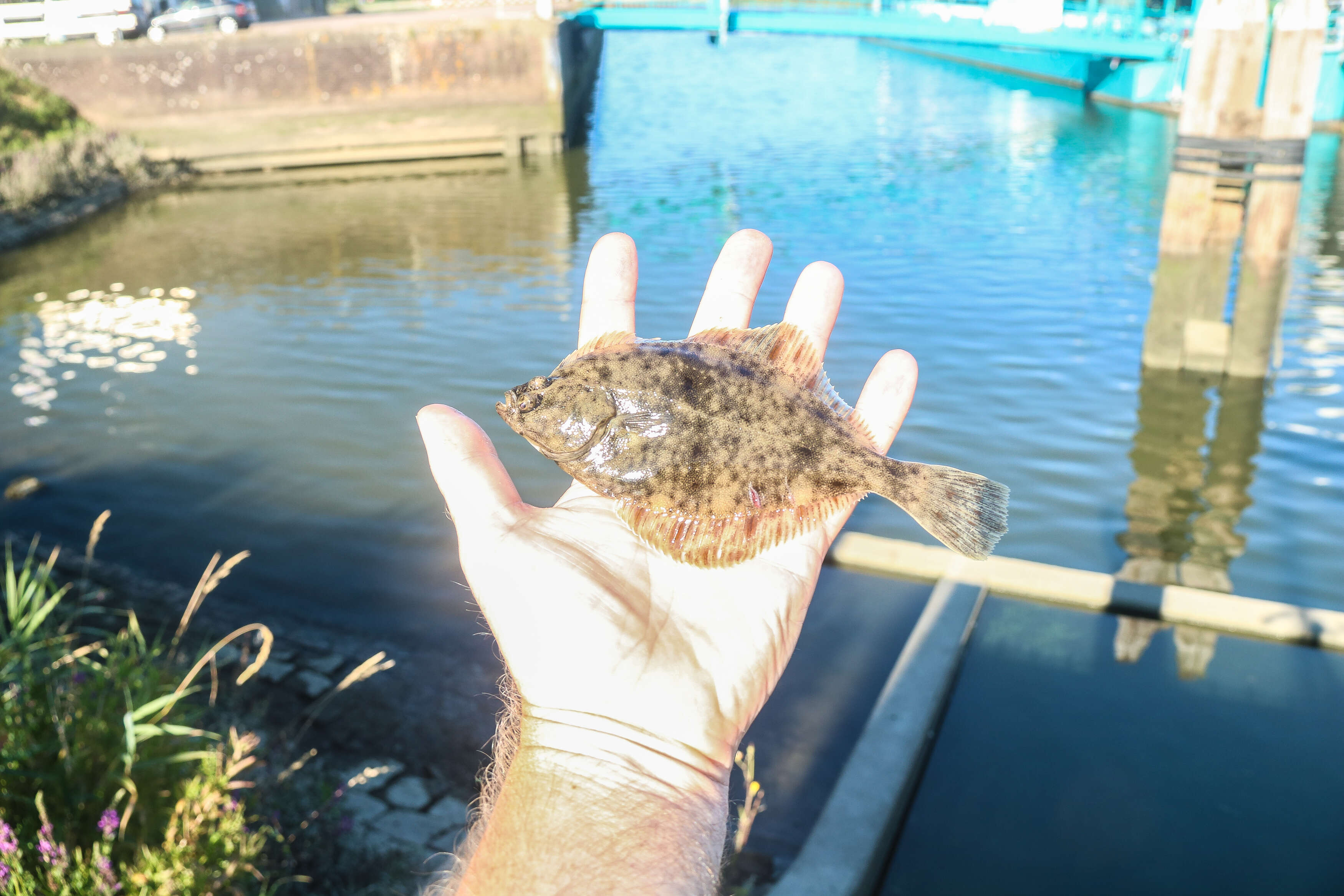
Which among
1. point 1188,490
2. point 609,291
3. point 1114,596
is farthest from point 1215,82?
point 609,291

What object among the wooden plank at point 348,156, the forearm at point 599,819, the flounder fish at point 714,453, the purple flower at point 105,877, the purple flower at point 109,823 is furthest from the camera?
the wooden plank at point 348,156

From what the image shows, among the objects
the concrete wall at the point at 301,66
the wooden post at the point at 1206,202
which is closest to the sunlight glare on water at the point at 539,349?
the wooden post at the point at 1206,202

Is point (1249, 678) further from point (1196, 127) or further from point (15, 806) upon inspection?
point (15, 806)

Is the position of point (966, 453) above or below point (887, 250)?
below

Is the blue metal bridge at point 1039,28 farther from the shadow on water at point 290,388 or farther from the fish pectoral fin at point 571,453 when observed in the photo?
the fish pectoral fin at point 571,453

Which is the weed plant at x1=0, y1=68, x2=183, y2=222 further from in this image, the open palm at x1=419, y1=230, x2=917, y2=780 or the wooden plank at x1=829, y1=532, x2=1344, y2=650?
the open palm at x1=419, y1=230, x2=917, y2=780

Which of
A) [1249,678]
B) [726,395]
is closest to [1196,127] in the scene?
[1249,678]
